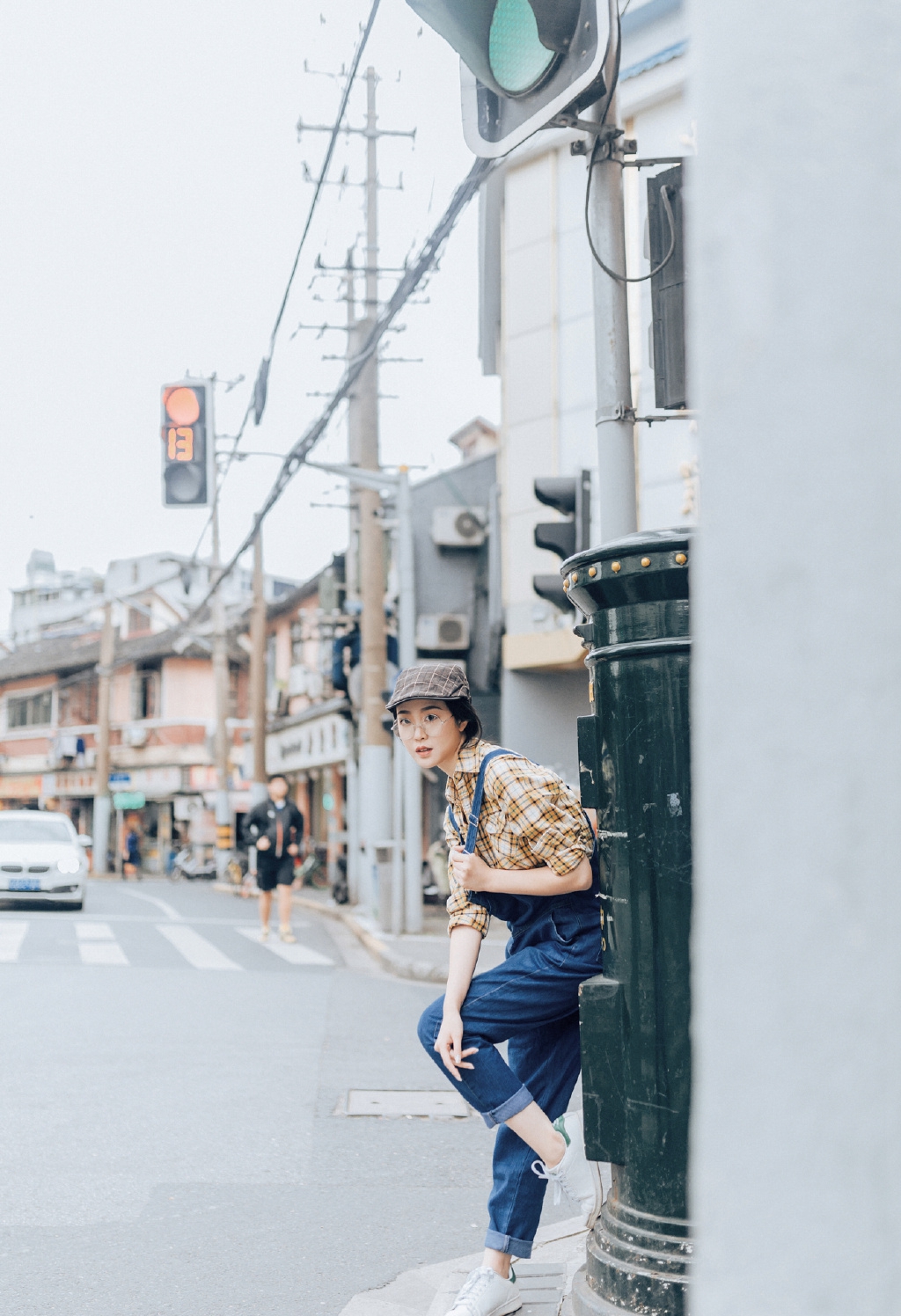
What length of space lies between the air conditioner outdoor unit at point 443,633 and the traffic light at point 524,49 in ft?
55.4

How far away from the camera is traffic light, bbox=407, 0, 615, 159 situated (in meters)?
3.44

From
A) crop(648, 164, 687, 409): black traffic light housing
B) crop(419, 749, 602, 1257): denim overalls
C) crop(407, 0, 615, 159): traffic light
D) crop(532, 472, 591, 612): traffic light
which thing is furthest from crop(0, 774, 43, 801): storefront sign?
crop(407, 0, 615, 159): traffic light

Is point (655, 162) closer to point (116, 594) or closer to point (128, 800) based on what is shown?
point (128, 800)

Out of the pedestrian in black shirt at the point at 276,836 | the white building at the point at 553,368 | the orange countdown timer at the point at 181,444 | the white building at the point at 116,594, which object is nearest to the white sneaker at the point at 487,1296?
the orange countdown timer at the point at 181,444

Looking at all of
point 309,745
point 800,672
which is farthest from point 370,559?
point 309,745

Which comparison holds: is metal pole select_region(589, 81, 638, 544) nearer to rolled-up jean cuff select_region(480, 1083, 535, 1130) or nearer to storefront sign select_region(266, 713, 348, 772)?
rolled-up jean cuff select_region(480, 1083, 535, 1130)

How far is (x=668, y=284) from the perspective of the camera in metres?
5.32

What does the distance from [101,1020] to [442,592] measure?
46.7 feet

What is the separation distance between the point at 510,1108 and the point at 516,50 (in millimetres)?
2750

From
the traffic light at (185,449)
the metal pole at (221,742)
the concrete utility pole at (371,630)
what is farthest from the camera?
the metal pole at (221,742)

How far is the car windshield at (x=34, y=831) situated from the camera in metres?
19.4

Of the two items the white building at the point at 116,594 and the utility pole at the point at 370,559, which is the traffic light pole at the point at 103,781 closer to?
the white building at the point at 116,594

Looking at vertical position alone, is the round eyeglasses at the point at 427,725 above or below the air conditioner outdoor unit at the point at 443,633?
below

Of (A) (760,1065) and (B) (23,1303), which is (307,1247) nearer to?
(B) (23,1303)
